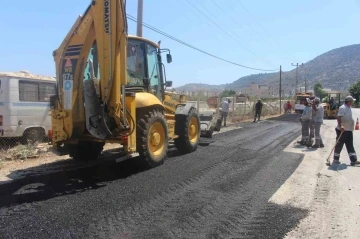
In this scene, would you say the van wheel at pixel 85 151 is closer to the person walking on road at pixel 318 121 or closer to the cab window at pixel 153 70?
the cab window at pixel 153 70

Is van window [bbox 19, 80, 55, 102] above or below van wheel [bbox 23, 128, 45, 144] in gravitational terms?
above

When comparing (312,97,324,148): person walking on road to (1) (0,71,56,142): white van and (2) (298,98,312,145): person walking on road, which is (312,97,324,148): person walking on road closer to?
(2) (298,98,312,145): person walking on road

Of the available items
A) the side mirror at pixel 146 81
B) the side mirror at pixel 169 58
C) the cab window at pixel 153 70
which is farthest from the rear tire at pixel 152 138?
the side mirror at pixel 169 58

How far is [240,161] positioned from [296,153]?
101 inches

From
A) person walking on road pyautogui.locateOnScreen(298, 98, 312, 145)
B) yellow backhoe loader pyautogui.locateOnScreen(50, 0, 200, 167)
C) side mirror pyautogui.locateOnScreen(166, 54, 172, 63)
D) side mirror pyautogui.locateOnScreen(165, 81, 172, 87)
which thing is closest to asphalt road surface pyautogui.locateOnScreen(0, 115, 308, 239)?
yellow backhoe loader pyautogui.locateOnScreen(50, 0, 200, 167)

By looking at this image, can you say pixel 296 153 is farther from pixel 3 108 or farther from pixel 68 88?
pixel 3 108

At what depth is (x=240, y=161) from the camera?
872 cm

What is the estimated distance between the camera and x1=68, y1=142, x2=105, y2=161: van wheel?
777 centimetres

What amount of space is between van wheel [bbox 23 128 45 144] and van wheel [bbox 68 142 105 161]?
115 inches

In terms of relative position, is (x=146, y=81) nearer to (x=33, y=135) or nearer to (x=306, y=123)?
(x=33, y=135)

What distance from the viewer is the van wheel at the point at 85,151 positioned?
7.77m

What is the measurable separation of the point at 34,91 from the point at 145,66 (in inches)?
170

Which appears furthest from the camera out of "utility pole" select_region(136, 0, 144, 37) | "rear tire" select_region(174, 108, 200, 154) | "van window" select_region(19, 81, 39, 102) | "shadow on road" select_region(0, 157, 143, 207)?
"utility pole" select_region(136, 0, 144, 37)

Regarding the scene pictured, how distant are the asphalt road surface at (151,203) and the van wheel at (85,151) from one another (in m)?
0.63
